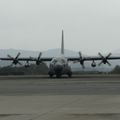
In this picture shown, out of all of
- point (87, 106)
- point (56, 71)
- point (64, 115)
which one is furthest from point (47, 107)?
point (56, 71)

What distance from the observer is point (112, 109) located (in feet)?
54.9

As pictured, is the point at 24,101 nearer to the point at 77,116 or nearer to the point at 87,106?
the point at 87,106

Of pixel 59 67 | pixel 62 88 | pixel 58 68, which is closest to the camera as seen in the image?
pixel 62 88

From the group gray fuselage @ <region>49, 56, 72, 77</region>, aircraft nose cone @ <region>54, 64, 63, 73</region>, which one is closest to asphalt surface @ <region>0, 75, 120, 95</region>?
aircraft nose cone @ <region>54, 64, 63, 73</region>

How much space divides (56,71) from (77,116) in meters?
50.5

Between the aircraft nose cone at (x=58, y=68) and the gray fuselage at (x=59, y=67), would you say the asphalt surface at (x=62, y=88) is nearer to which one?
the aircraft nose cone at (x=58, y=68)

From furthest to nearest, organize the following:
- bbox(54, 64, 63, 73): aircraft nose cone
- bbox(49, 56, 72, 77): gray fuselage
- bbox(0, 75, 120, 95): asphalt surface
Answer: bbox(49, 56, 72, 77): gray fuselage, bbox(54, 64, 63, 73): aircraft nose cone, bbox(0, 75, 120, 95): asphalt surface

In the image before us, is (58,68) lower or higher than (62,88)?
higher

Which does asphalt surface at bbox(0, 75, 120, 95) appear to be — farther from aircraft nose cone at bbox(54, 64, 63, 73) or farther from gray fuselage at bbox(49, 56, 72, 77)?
Answer: gray fuselage at bbox(49, 56, 72, 77)

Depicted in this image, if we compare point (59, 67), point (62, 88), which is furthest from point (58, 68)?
→ point (62, 88)

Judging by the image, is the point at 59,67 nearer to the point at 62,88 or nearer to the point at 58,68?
the point at 58,68

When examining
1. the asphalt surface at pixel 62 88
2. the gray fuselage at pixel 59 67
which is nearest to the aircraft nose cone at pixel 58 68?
the gray fuselage at pixel 59 67

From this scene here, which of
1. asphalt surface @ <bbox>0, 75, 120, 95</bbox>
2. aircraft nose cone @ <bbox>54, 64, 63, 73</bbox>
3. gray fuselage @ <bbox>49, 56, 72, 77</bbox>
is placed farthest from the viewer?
gray fuselage @ <bbox>49, 56, 72, 77</bbox>

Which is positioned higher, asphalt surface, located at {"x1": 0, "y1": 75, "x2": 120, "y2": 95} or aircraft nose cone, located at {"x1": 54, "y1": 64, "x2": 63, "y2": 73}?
aircraft nose cone, located at {"x1": 54, "y1": 64, "x2": 63, "y2": 73}
